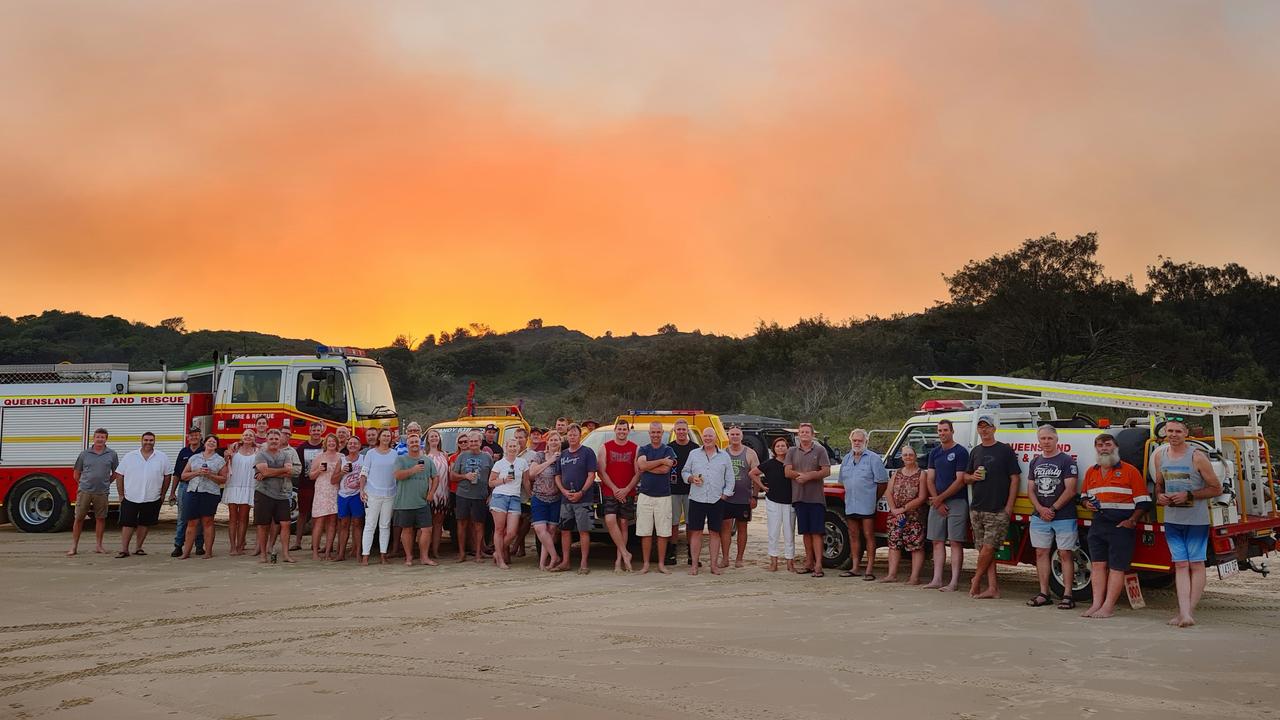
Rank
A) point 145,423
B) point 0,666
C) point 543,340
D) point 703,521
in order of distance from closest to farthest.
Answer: point 0,666 → point 703,521 → point 145,423 → point 543,340

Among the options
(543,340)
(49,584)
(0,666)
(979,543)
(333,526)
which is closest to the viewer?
(0,666)

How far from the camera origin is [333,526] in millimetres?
12992

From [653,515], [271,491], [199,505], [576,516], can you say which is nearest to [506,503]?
[576,516]

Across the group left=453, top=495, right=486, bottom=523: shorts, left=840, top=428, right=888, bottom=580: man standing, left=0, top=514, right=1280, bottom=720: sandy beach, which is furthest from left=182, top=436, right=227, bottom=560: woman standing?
left=840, top=428, right=888, bottom=580: man standing

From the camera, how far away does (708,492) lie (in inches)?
470

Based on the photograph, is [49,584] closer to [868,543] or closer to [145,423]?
[145,423]

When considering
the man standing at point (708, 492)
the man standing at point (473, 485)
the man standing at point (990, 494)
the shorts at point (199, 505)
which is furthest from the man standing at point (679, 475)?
the shorts at point (199, 505)

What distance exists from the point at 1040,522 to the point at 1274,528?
7.00ft

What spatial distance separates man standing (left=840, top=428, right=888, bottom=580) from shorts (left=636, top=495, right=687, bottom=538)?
2.13 metres

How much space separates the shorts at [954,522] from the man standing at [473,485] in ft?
18.0

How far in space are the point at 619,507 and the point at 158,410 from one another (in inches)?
357

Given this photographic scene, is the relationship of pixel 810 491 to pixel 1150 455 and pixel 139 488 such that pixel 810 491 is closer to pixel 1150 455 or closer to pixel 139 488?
pixel 1150 455

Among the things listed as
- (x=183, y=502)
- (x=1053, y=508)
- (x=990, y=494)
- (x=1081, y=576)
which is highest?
(x=990, y=494)

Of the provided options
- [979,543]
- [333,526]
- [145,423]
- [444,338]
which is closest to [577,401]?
[145,423]
